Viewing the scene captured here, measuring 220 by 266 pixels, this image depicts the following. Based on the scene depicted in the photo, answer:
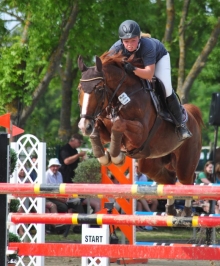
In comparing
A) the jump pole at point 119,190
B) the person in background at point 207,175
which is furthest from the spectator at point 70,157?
the jump pole at point 119,190

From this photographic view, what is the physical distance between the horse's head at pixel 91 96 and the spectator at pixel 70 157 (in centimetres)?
645

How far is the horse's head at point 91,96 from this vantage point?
22.0ft

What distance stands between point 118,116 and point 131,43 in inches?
32.1

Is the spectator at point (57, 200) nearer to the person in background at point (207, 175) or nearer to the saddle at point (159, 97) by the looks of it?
the person in background at point (207, 175)

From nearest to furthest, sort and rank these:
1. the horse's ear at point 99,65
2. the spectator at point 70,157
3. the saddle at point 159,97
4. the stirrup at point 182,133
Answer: the horse's ear at point 99,65, the saddle at point 159,97, the stirrup at point 182,133, the spectator at point 70,157

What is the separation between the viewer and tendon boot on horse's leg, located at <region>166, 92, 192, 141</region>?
787 cm

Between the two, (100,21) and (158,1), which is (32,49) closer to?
(100,21)

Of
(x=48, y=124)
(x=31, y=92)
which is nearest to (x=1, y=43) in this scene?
(x=31, y=92)

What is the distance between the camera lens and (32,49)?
14.1m

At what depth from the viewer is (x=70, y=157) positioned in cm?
1352

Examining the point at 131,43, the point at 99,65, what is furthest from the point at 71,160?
the point at 99,65

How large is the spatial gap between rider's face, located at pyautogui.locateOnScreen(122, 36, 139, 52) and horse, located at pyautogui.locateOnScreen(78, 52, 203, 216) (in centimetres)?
13

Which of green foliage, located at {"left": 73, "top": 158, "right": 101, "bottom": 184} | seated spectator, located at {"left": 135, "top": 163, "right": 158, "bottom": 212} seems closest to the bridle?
green foliage, located at {"left": 73, "top": 158, "right": 101, "bottom": 184}

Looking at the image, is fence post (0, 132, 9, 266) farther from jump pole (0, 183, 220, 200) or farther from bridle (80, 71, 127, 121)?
bridle (80, 71, 127, 121)
